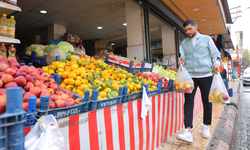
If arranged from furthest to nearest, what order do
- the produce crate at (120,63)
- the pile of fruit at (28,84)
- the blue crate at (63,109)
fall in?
1. the produce crate at (120,63)
2. the pile of fruit at (28,84)
3. the blue crate at (63,109)

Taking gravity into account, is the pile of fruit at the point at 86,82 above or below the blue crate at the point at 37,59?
below

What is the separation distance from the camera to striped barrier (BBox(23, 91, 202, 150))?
4.57 feet

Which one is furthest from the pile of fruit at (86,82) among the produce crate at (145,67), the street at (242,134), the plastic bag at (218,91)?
the street at (242,134)

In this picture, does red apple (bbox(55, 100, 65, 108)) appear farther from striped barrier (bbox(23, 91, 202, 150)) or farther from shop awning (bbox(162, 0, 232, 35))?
shop awning (bbox(162, 0, 232, 35))

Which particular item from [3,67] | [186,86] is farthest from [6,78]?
[186,86]

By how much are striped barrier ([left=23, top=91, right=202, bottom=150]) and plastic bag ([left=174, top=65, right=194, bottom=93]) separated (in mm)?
326

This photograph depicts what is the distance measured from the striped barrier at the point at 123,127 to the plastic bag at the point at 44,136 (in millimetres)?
91

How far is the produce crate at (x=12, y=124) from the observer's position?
29.4 inches

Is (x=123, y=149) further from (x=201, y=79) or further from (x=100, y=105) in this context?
(x=201, y=79)

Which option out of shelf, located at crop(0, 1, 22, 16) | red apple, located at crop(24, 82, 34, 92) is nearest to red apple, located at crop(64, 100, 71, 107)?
red apple, located at crop(24, 82, 34, 92)

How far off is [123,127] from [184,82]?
4.21 feet

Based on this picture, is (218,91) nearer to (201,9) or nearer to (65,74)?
(65,74)

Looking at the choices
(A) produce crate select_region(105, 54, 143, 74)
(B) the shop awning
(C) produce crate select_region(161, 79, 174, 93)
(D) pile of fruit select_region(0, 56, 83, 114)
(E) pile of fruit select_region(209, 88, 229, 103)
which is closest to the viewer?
(D) pile of fruit select_region(0, 56, 83, 114)

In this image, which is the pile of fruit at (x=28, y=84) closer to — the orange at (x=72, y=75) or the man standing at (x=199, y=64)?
the orange at (x=72, y=75)
